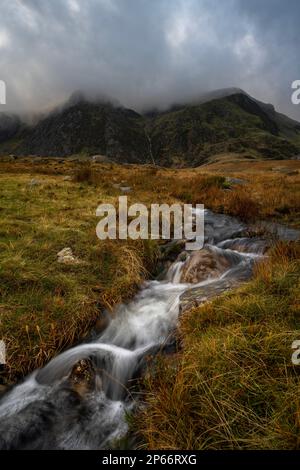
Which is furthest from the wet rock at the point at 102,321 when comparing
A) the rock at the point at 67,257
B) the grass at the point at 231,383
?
the rock at the point at 67,257

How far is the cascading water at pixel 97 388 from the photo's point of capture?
4.09 m

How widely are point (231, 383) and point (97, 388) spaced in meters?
2.06

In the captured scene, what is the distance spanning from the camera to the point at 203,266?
27.1 ft

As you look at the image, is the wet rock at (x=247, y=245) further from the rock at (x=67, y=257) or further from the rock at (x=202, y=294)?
the rock at (x=67, y=257)

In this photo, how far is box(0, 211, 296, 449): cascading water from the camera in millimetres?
4094

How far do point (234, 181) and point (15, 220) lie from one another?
17464mm

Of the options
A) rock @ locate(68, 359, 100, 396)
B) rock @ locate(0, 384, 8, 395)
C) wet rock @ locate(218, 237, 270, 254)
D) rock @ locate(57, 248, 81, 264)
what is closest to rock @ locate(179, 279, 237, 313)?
rock @ locate(68, 359, 100, 396)

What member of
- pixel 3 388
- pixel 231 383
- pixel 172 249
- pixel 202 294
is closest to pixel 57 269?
pixel 3 388

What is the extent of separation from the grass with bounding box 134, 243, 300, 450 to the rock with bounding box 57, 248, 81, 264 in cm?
352

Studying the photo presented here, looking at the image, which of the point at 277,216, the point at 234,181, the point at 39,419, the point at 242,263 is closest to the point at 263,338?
the point at 39,419

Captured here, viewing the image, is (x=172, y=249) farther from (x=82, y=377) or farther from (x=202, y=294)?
(x=82, y=377)

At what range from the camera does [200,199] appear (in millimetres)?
17203

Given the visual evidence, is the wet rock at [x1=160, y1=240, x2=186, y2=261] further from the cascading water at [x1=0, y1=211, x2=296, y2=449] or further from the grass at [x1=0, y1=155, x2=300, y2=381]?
the cascading water at [x1=0, y1=211, x2=296, y2=449]
